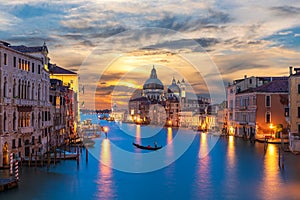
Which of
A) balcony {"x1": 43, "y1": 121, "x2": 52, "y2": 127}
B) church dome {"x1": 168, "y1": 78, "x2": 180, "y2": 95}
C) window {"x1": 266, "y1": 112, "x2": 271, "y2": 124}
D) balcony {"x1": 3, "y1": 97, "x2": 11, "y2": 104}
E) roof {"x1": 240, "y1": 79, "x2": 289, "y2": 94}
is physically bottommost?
balcony {"x1": 43, "y1": 121, "x2": 52, "y2": 127}

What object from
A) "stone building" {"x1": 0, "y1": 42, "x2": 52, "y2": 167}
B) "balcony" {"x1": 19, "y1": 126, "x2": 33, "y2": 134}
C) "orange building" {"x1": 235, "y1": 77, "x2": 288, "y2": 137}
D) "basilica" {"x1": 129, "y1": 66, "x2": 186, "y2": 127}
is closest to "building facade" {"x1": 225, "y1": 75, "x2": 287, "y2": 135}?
"orange building" {"x1": 235, "y1": 77, "x2": 288, "y2": 137}

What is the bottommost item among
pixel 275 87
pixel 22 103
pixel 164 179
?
pixel 164 179

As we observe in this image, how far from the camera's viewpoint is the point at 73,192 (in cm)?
1535

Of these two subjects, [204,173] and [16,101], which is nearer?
[16,101]

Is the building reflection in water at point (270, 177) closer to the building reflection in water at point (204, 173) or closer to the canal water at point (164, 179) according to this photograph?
the canal water at point (164, 179)

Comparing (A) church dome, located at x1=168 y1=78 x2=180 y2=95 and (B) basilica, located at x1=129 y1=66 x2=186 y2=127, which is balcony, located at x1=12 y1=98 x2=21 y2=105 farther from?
(A) church dome, located at x1=168 y1=78 x2=180 y2=95

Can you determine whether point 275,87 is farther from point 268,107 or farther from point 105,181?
point 105,181

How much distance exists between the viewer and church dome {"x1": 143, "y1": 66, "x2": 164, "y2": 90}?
140 m

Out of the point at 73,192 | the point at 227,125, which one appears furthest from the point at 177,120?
the point at 73,192

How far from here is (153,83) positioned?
142125mm

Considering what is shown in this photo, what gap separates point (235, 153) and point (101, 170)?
1065 cm

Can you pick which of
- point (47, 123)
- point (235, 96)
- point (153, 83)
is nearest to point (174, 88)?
point (153, 83)

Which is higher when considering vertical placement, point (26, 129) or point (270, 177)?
point (26, 129)

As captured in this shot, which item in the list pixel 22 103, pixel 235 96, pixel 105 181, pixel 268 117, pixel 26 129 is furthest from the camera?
pixel 235 96
